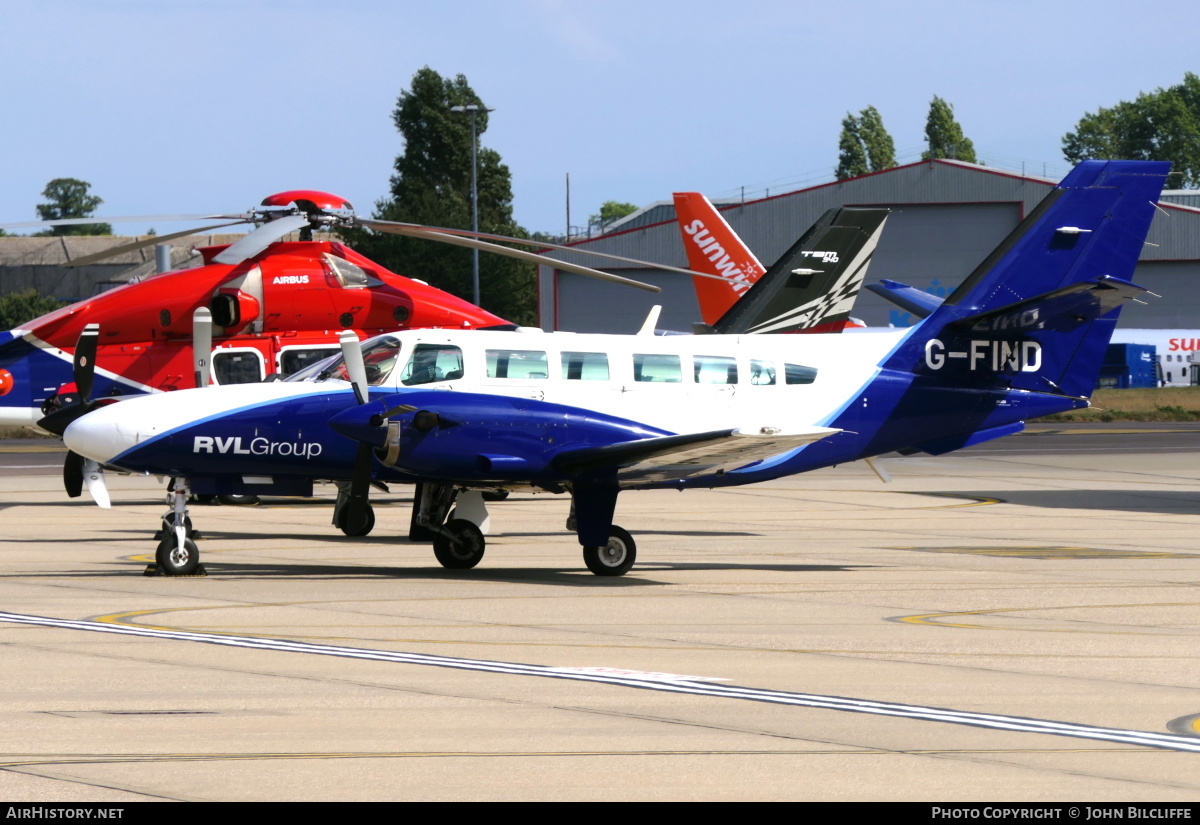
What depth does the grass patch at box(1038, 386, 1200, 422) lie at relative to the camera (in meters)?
60.1

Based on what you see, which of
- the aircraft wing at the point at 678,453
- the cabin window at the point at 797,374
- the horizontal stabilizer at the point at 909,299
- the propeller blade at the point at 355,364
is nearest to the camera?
the aircraft wing at the point at 678,453

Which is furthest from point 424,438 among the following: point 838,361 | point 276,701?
point 276,701

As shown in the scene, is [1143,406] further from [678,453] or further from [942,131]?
[942,131]

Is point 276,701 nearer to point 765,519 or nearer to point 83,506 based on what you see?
point 765,519

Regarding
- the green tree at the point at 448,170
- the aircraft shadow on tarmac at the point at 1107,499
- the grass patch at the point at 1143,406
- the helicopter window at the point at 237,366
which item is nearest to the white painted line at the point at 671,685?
the helicopter window at the point at 237,366

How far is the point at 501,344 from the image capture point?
17.9 metres

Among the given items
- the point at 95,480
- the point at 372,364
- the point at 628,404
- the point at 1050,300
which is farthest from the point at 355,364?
the point at 1050,300

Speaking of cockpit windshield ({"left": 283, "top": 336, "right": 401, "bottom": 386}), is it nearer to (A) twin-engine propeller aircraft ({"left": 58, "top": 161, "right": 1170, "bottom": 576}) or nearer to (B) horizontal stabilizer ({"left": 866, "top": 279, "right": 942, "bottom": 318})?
(A) twin-engine propeller aircraft ({"left": 58, "top": 161, "right": 1170, "bottom": 576})

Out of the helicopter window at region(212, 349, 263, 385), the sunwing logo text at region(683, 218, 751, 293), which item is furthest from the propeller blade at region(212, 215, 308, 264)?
the sunwing logo text at region(683, 218, 751, 293)

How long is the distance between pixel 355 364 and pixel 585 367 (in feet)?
8.91

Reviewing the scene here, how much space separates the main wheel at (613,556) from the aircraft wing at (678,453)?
655mm

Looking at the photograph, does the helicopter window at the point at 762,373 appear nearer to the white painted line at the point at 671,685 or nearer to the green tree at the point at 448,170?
the white painted line at the point at 671,685

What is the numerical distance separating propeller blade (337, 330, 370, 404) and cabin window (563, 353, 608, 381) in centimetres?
235

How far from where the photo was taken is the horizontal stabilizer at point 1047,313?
1981cm
